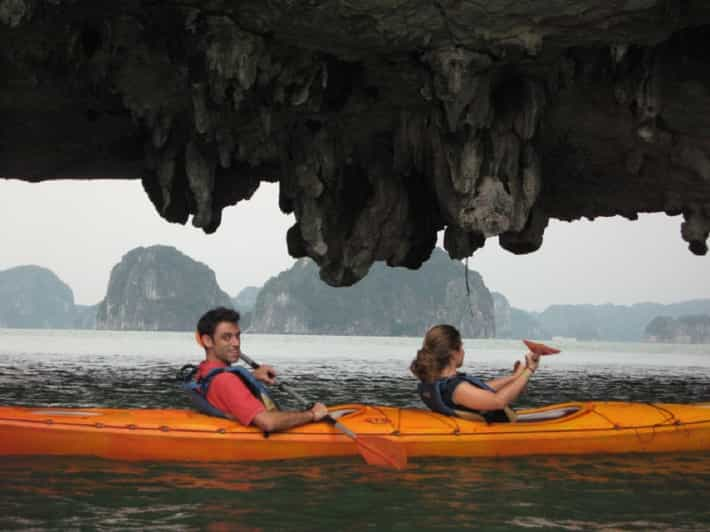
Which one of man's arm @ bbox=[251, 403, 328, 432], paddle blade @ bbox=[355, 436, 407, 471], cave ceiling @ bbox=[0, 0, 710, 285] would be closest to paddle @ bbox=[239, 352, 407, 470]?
paddle blade @ bbox=[355, 436, 407, 471]

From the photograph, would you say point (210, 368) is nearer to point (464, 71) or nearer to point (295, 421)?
point (295, 421)

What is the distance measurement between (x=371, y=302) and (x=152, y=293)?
1969 inches

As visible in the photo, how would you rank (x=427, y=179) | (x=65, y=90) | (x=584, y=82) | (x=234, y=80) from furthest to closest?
(x=427, y=179) < (x=65, y=90) < (x=584, y=82) < (x=234, y=80)

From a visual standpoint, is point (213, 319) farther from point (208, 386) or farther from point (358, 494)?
point (358, 494)

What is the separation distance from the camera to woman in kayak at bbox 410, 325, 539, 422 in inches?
305

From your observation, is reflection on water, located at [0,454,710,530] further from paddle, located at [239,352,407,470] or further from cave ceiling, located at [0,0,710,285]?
cave ceiling, located at [0,0,710,285]

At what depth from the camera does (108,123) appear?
15.3 metres

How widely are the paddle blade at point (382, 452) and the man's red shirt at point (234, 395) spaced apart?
0.97 metres

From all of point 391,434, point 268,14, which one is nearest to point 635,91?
point 268,14

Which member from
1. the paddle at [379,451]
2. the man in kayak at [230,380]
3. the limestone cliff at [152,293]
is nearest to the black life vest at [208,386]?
the man in kayak at [230,380]

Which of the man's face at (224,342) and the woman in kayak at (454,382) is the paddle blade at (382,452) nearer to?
the woman in kayak at (454,382)

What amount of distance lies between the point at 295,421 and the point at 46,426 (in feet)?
7.50

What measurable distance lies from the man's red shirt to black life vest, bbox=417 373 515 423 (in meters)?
1.61

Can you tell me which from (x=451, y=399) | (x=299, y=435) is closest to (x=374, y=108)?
(x=451, y=399)
